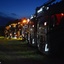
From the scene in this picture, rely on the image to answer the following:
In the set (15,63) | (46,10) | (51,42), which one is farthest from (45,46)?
(15,63)

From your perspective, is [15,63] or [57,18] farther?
[57,18]

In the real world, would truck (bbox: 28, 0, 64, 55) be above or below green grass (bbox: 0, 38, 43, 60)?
above

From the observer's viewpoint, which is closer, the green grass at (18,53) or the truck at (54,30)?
the truck at (54,30)

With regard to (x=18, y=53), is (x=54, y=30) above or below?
above

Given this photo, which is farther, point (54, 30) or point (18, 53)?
point (18, 53)

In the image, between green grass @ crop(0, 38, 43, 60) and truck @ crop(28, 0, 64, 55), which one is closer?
truck @ crop(28, 0, 64, 55)

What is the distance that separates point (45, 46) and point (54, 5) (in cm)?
315

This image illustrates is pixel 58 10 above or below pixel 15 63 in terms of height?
above

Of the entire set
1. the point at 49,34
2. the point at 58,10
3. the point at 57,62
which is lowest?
the point at 57,62

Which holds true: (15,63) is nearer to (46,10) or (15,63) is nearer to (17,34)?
(46,10)

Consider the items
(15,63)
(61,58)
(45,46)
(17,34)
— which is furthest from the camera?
(17,34)

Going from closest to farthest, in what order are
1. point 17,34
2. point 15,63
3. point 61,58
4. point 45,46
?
point 15,63 < point 61,58 < point 45,46 < point 17,34

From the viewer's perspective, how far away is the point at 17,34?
6906cm

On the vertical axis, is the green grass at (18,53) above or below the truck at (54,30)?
below
